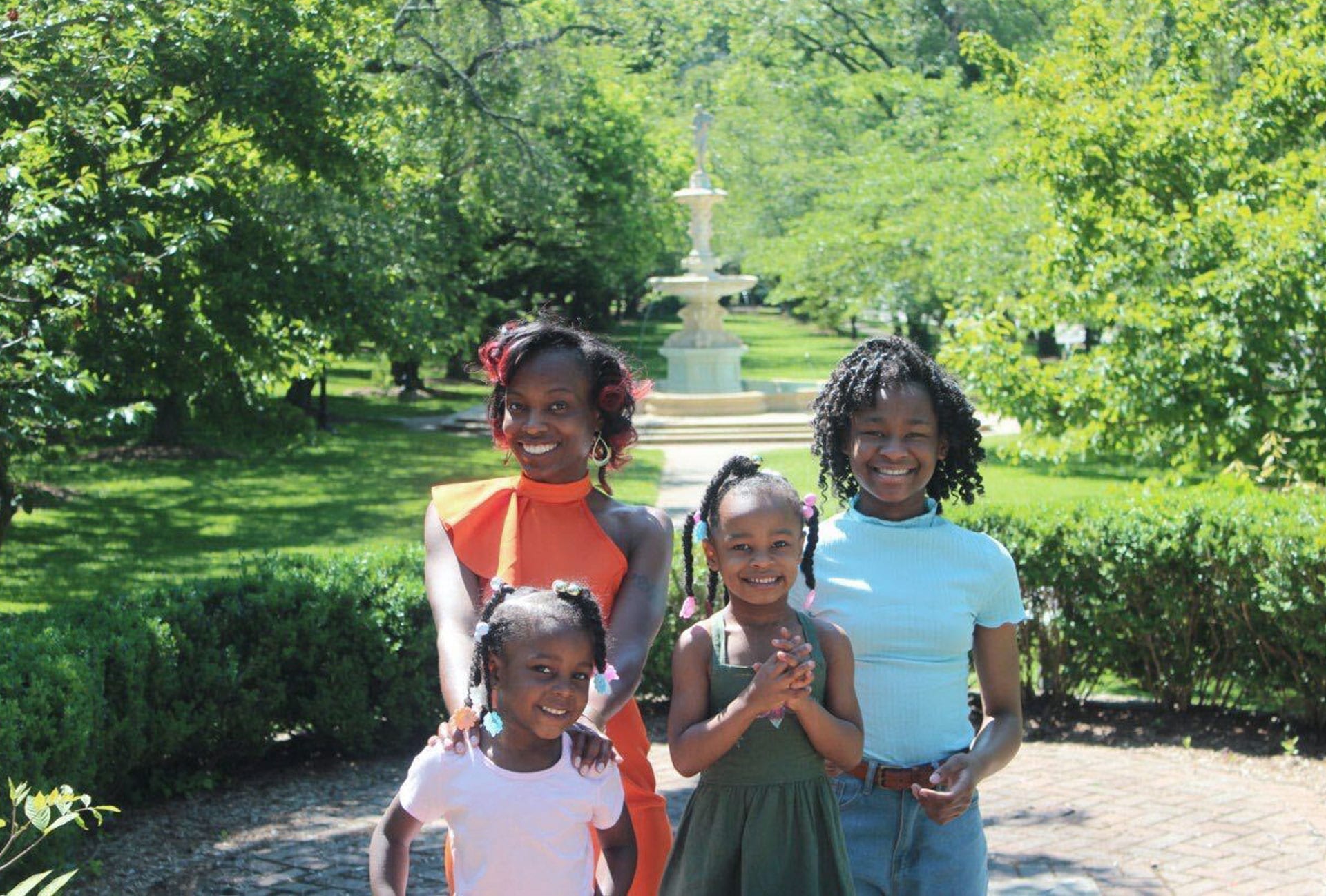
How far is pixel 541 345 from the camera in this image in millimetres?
3035

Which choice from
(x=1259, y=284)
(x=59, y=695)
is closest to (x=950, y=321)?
(x=1259, y=284)

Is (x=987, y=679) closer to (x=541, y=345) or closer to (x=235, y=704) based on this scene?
(x=541, y=345)

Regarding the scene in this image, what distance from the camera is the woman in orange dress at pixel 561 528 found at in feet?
9.77

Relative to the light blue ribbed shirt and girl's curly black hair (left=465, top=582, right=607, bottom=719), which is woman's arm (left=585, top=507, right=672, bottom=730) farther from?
the light blue ribbed shirt

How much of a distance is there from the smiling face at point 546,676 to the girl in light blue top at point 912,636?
0.55 meters

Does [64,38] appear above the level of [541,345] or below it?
above

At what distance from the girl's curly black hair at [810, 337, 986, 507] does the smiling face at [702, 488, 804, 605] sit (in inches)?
18.3

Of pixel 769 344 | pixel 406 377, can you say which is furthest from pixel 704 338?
pixel 769 344

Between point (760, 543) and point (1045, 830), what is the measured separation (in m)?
3.77

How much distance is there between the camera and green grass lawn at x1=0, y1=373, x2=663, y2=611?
1209 centimetres

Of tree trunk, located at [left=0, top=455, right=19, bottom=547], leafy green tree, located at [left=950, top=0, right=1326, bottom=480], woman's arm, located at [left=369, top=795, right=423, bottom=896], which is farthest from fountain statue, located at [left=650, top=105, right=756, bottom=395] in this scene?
woman's arm, located at [left=369, top=795, right=423, bottom=896]

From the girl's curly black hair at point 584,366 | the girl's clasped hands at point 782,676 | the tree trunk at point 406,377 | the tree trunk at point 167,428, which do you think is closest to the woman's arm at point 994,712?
the girl's clasped hands at point 782,676

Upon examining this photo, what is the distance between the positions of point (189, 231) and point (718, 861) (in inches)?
248

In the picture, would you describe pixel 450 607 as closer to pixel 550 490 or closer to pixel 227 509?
pixel 550 490
